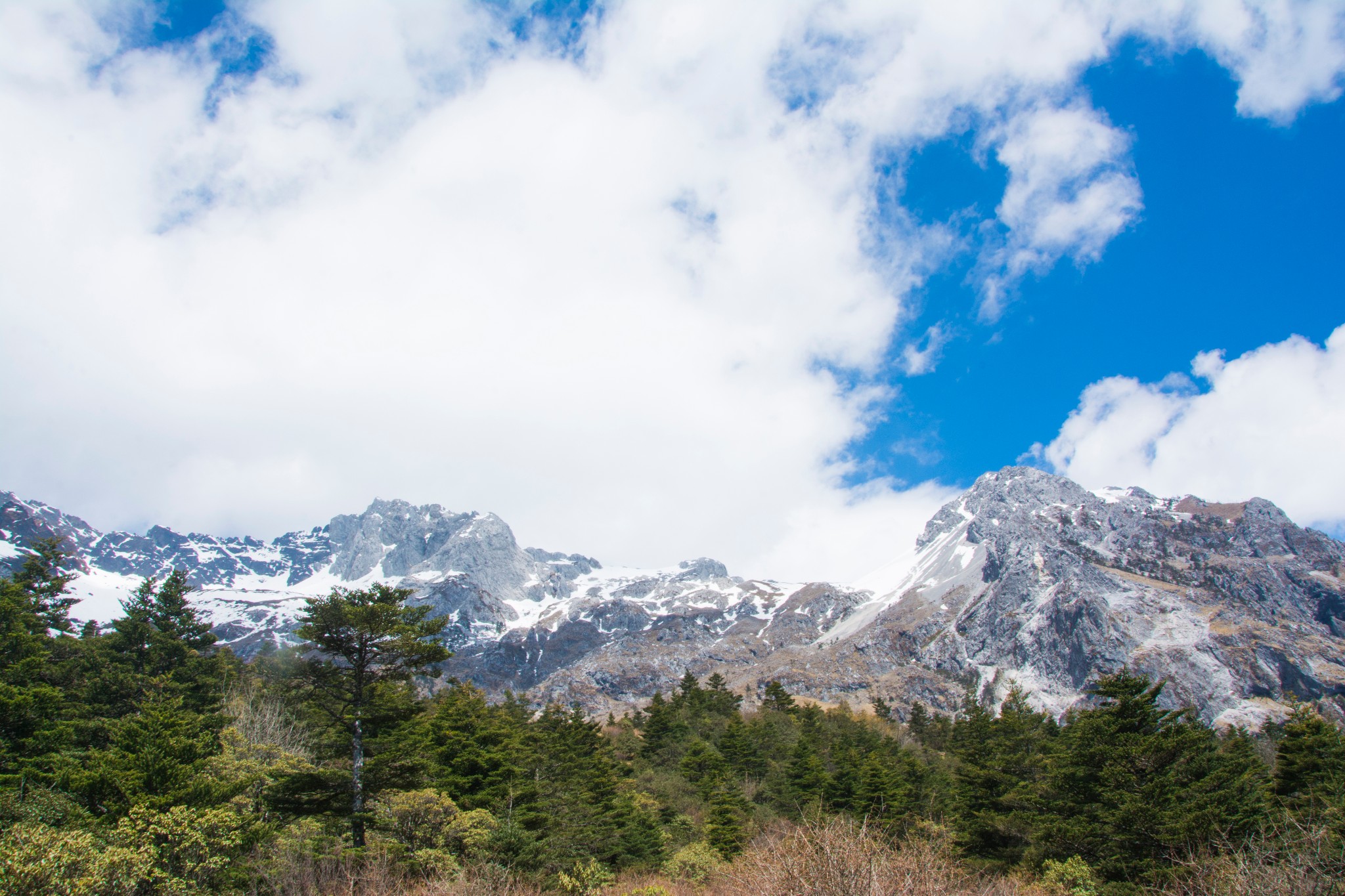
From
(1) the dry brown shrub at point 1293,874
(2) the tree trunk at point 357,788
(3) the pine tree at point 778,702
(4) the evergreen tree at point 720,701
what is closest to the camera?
(1) the dry brown shrub at point 1293,874

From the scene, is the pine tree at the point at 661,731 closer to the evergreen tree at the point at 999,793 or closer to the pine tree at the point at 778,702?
the pine tree at the point at 778,702

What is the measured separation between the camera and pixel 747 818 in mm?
41375

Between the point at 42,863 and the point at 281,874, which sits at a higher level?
the point at 42,863

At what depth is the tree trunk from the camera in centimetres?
2205

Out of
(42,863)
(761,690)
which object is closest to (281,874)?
(42,863)

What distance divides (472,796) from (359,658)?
10151mm

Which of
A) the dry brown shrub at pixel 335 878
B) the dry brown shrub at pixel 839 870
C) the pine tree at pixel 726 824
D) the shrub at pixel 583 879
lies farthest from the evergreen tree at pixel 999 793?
the dry brown shrub at pixel 335 878

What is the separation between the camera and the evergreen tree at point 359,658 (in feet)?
74.4

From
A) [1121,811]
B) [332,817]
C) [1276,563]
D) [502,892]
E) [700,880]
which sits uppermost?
[1276,563]

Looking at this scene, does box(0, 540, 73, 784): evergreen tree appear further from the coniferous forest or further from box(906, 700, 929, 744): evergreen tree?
box(906, 700, 929, 744): evergreen tree

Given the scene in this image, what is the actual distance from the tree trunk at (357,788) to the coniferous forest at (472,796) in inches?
4.5

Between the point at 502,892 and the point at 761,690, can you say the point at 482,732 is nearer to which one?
the point at 502,892

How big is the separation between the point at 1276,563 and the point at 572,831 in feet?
726

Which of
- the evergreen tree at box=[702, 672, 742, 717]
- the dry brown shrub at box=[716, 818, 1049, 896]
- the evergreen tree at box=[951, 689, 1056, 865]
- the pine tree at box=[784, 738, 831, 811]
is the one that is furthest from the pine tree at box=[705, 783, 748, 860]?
the evergreen tree at box=[702, 672, 742, 717]
